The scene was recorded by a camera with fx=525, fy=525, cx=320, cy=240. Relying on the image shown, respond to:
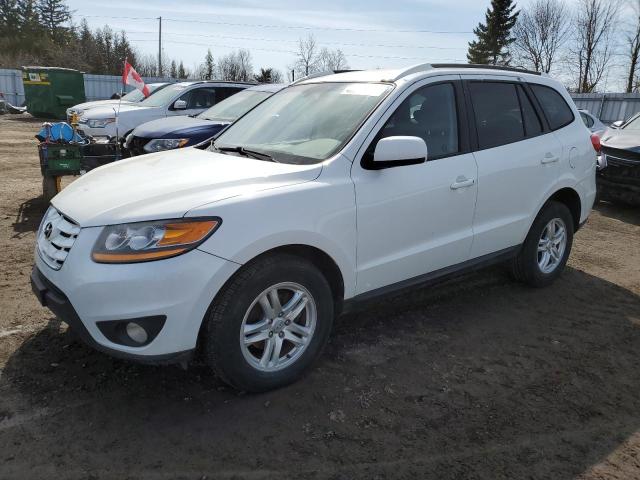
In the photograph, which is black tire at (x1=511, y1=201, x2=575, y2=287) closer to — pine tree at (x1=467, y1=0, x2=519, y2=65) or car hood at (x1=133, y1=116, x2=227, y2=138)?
car hood at (x1=133, y1=116, x2=227, y2=138)

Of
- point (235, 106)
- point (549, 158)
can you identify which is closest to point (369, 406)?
point (549, 158)

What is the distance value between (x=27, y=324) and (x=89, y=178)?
1164 millimetres

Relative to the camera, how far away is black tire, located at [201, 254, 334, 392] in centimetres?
266

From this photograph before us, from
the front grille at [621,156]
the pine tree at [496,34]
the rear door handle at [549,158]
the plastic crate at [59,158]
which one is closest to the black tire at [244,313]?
the rear door handle at [549,158]

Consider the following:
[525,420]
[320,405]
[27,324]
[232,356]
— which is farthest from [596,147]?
[27,324]

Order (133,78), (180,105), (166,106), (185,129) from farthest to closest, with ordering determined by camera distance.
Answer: (166,106) → (180,105) → (133,78) → (185,129)

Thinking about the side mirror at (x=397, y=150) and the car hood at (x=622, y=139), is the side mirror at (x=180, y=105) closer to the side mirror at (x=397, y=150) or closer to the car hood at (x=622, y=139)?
the car hood at (x=622, y=139)

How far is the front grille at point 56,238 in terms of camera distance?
2.69 m

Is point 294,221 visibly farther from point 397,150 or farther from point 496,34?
point 496,34

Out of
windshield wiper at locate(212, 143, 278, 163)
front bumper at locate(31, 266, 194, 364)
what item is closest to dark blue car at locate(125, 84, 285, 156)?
windshield wiper at locate(212, 143, 278, 163)

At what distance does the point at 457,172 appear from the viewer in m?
Result: 3.66

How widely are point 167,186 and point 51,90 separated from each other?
22785 millimetres

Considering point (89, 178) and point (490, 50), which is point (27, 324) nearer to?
point (89, 178)

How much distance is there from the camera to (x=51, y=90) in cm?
2219
